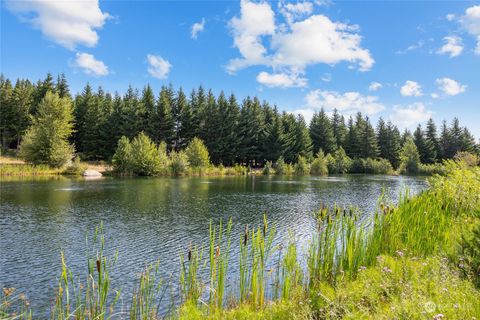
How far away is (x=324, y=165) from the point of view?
235 feet

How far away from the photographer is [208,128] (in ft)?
234

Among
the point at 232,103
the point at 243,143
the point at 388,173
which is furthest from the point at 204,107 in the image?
the point at 388,173

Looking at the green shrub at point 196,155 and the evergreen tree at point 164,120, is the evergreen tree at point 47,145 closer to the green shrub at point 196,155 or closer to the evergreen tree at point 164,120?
the green shrub at point 196,155

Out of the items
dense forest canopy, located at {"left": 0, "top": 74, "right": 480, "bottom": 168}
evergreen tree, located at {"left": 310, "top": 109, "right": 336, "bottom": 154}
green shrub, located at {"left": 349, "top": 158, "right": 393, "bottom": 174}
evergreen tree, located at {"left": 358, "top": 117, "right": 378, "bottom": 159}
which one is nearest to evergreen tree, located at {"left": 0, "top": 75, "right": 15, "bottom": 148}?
dense forest canopy, located at {"left": 0, "top": 74, "right": 480, "bottom": 168}

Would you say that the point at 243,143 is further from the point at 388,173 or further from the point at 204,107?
the point at 388,173

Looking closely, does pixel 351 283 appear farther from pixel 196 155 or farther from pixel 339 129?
pixel 339 129

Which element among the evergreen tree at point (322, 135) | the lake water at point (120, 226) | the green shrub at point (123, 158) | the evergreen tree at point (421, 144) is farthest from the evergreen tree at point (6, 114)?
the evergreen tree at point (421, 144)

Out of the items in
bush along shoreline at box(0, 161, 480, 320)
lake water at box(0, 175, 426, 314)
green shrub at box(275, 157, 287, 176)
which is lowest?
lake water at box(0, 175, 426, 314)

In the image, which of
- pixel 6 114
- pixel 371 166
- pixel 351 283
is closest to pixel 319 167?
pixel 371 166

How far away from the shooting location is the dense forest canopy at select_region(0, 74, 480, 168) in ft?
209

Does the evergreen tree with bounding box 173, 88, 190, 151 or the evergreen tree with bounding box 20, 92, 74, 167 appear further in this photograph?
the evergreen tree with bounding box 173, 88, 190, 151

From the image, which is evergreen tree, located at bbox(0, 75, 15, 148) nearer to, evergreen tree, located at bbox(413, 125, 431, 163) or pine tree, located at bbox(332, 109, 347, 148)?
pine tree, located at bbox(332, 109, 347, 148)

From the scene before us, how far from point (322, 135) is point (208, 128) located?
30553mm

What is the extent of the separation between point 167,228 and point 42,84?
67.2m
